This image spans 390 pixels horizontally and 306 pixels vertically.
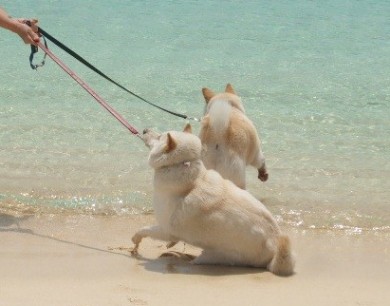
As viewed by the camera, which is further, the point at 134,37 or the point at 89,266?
the point at 134,37

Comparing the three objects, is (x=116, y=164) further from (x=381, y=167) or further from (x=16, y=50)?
(x=16, y=50)

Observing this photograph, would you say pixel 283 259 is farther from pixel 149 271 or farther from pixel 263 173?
pixel 263 173

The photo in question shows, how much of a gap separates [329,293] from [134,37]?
9555 millimetres

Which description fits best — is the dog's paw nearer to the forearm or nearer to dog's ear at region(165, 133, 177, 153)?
dog's ear at region(165, 133, 177, 153)

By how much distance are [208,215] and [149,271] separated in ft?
1.69

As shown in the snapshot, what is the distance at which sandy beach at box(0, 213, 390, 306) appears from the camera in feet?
16.1

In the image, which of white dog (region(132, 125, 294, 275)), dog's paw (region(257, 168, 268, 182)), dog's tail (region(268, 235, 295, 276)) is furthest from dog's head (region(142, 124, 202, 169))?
dog's paw (region(257, 168, 268, 182))

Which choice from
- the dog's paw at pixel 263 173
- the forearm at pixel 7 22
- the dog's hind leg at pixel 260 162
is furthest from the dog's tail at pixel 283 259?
the forearm at pixel 7 22

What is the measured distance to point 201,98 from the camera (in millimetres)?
10516

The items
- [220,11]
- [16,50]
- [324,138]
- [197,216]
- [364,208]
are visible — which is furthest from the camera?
[220,11]

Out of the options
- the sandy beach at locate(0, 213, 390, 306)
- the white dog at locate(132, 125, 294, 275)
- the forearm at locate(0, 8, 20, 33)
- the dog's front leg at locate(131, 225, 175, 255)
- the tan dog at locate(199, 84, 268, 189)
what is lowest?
the sandy beach at locate(0, 213, 390, 306)

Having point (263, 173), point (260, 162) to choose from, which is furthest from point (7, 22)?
point (263, 173)

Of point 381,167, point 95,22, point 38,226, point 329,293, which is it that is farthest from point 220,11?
point 329,293

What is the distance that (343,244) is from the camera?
21.0 ft
